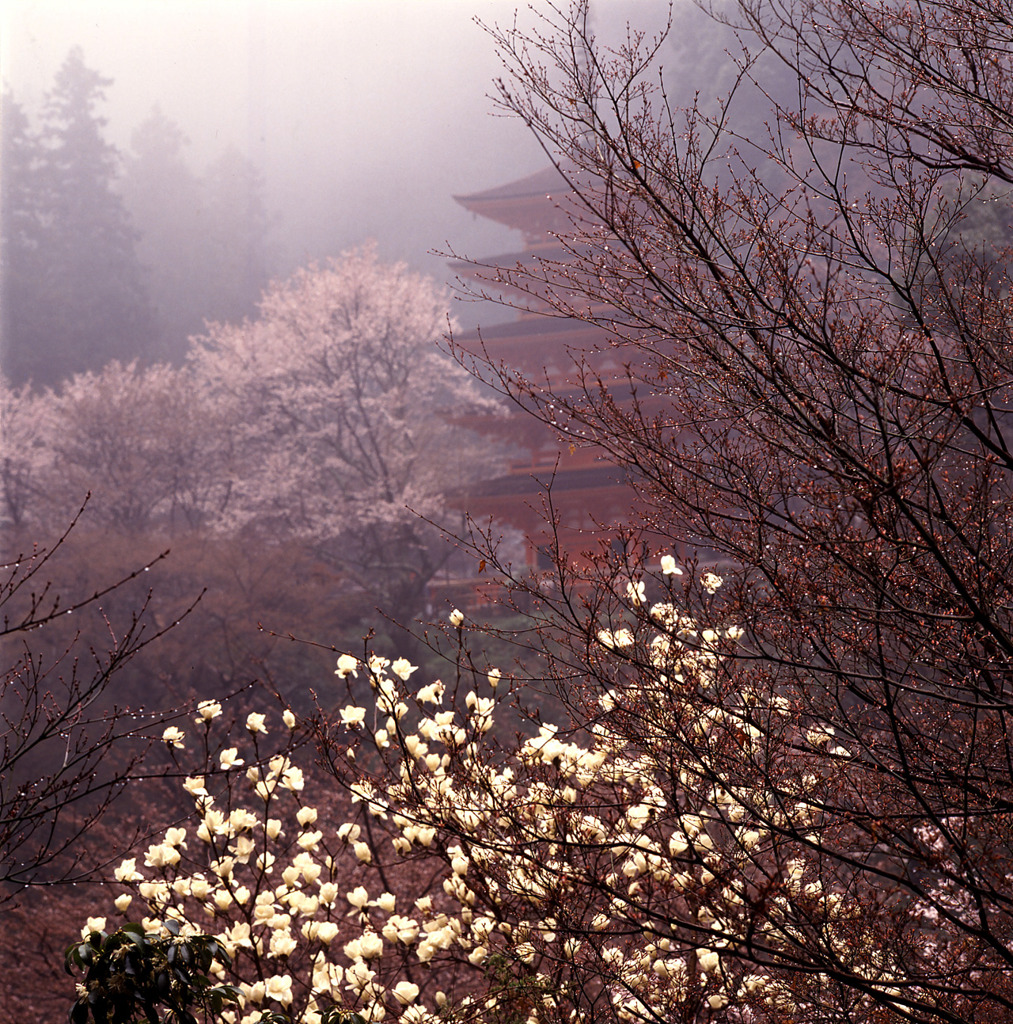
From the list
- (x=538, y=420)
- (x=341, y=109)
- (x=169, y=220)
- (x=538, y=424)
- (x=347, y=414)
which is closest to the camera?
(x=538, y=420)

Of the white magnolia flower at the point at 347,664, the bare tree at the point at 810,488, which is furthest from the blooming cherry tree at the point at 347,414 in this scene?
the bare tree at the point at 810,488

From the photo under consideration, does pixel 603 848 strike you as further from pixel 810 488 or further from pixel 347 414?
pixel 347 414

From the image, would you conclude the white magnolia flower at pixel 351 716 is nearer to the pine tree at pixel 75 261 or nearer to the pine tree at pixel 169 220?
the pine tree at pixel 75 261

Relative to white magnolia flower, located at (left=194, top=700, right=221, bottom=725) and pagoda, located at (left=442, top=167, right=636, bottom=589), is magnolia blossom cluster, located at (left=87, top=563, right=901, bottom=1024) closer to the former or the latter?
white magnolia flower, located at (left=194, top=700, right=221, bottom=725)

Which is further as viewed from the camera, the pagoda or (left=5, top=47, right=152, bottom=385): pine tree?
(left=5, top=47, right=152, bottom=385): pine tree

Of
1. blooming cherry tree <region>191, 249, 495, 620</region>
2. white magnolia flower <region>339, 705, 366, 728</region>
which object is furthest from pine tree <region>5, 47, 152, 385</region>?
white magnolia flower <region>339, 705, 366, 728</region>

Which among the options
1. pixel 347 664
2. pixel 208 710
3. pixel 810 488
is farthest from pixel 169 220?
pixel 810 488

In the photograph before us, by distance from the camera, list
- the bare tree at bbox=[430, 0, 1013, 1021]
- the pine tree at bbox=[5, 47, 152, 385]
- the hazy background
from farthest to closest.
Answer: the hazy background, the pine tree at bbox=[5, 47, 152, 385], the bare tree at bbox=[430, 0, 1013, 1021]

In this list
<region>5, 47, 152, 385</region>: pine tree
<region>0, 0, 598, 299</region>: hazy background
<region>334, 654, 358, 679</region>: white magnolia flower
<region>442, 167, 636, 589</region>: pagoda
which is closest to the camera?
<region>334, 654, 358, 679</region>: white magnolia flower

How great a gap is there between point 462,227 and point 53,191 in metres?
19.2

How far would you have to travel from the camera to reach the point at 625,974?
2.91 metres

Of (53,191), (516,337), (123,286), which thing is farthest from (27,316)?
(516,337)

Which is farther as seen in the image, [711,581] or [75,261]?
[75,261]

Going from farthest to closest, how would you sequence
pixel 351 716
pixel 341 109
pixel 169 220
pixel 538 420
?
pixel 341 109 < pixel 169 220 < pixel 538 420 < pixel 351 716
